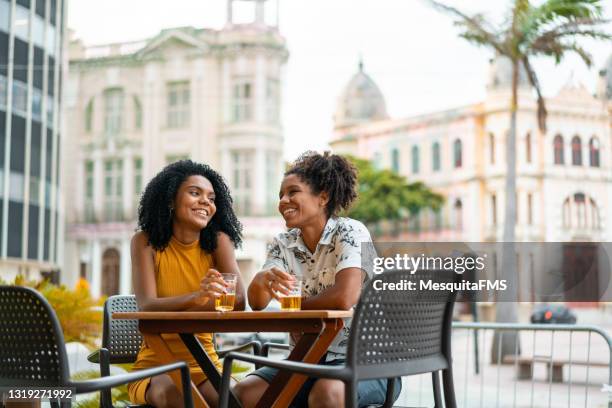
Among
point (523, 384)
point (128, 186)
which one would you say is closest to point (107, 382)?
point (523, 384)

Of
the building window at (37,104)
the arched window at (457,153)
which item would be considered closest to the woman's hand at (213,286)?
the building window at (37,104)

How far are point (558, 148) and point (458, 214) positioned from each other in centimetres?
619

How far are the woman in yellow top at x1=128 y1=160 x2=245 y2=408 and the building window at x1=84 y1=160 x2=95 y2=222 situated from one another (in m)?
31.7

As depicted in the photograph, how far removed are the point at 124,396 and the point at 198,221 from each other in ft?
8.91

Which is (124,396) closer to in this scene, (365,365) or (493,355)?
(365,365)

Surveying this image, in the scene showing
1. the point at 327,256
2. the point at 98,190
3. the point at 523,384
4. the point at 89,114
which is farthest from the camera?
the point at 89,114

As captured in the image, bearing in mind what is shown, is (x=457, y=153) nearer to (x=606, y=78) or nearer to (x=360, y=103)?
(x=360, y=103)

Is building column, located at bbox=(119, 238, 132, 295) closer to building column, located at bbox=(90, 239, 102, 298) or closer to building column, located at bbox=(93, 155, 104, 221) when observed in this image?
building column, located at bbox=(90, 239, 102, 298)

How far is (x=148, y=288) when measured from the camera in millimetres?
3209

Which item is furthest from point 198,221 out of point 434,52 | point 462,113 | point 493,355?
point 462,113

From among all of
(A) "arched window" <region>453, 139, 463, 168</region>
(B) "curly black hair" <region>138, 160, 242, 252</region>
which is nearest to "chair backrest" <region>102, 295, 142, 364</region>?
(B) "curly black hair" <region>138, 160, 242, 252</region>

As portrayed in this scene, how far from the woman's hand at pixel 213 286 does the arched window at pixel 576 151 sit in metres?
38.0

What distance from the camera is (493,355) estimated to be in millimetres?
14633

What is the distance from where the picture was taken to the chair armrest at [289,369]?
2396 millimetres
